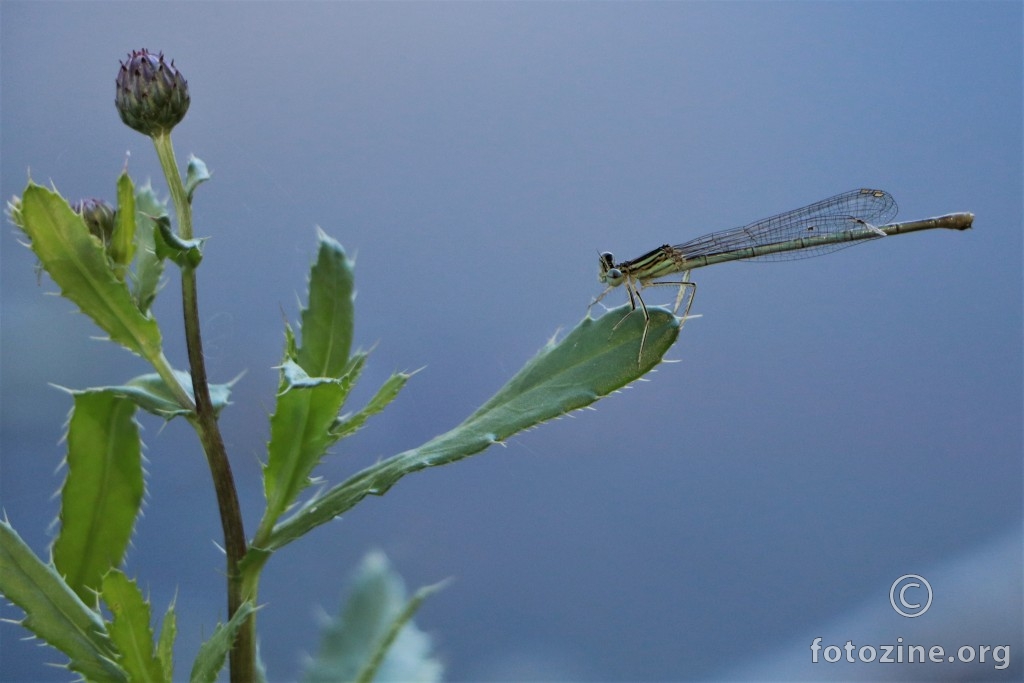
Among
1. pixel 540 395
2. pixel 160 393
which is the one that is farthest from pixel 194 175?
pixel 540 395

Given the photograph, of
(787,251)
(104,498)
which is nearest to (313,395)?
(104,498)

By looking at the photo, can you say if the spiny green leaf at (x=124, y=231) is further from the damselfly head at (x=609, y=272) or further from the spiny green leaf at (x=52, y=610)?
the damselfly head at (x=609, y=272)

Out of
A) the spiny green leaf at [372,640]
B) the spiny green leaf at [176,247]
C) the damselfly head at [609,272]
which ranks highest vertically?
the damselfly head at [609,272]

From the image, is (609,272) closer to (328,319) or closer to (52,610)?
(328,319)

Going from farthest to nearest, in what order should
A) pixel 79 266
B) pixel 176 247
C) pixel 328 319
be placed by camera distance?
pixel 328 319 → pixel 79 266 → pixel 176 247

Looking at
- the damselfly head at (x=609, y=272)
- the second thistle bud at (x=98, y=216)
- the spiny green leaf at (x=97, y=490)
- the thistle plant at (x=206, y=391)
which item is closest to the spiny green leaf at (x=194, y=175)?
the thistle plant at (x=206, y=391)

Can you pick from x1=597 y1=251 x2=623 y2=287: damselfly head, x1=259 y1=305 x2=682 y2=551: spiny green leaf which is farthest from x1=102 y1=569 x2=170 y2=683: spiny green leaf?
x1=597 y1=251 x2=623 y2=287: damselfly head

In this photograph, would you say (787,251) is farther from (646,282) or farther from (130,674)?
(130,674)

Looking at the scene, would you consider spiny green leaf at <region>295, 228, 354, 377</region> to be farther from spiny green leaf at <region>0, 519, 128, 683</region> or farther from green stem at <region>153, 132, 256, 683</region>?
spiny green leaf at <region>0, 519, 128, 683</region>
